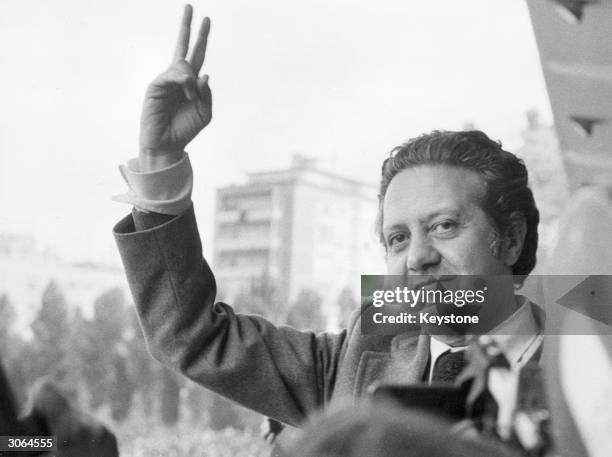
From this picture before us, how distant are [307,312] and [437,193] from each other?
39cm

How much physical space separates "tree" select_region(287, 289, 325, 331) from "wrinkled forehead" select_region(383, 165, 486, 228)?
0.85ft

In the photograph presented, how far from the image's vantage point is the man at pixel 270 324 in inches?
54.4

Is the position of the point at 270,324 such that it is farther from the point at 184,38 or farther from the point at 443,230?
the point at 184,38

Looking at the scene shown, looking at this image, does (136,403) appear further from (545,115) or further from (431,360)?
(545,115)

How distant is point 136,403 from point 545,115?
3.01 feet

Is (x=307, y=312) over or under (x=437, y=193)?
under

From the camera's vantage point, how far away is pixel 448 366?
1318 mm

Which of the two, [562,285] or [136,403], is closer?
[562,285]

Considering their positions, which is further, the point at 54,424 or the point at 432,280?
the point at 54,424

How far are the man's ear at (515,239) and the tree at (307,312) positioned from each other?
360 mm

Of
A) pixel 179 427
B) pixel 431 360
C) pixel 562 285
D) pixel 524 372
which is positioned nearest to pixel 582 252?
pixel 562 285

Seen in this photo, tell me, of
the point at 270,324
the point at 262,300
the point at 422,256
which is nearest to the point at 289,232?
the point at 262,300

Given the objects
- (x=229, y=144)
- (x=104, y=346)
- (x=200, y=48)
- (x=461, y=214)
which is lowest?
(x=104, y=346)

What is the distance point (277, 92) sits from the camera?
5.70ft
